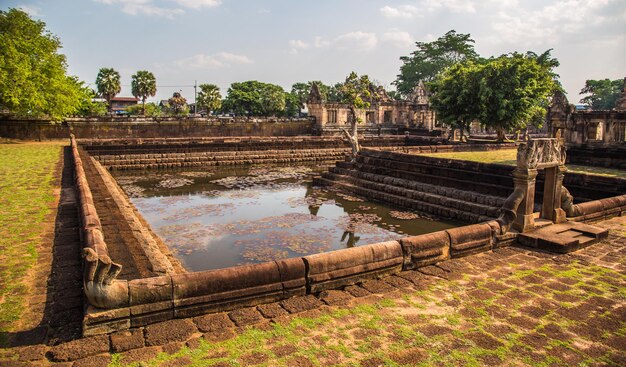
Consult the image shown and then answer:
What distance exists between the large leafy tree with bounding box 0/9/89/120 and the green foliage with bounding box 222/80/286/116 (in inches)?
1379

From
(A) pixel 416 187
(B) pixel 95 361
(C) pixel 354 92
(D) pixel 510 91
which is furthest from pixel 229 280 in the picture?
(C) pixel 354 92

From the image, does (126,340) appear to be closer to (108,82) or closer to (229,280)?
(229,280)

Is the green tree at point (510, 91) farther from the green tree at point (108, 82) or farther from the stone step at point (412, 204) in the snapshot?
the green tree at point (108, 82)

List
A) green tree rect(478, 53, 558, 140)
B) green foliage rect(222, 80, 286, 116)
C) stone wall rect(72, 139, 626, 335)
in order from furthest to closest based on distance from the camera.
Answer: green foliage rect(222, 80, 286, 116)
green tree rect(478, 53, 558, 140)
stone wall rect(72, 139, 626, 335)

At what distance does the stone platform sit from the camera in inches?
250

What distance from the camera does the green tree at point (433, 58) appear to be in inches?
2422

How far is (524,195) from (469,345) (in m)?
3.87

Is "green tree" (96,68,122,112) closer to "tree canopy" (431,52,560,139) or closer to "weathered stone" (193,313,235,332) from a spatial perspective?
"tree canopy" (431,52,560,139)

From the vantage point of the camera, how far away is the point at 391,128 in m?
39.1

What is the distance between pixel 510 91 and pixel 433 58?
140ft

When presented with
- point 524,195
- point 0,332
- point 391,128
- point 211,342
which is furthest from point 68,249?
point 391,128

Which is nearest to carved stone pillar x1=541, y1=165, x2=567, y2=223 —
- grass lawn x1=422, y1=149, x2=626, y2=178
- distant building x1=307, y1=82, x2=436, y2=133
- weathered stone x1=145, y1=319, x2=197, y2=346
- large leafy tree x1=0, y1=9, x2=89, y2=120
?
weathered stone x1=145, y1=319, x2=197, y2=346

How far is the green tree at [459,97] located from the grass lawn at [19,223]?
69.7ft

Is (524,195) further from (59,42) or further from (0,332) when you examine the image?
(59,42)
